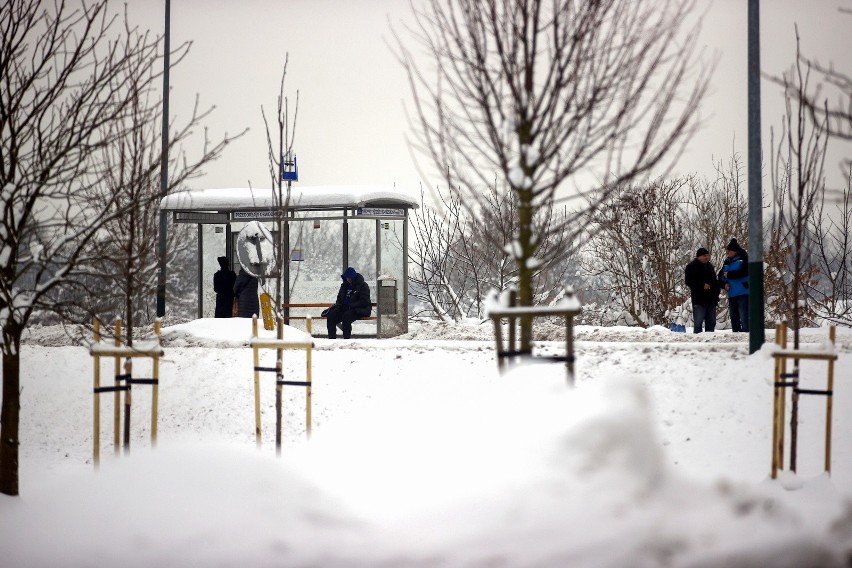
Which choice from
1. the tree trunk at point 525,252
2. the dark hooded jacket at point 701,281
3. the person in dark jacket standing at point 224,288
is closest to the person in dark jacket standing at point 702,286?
the dark hooded jacket at point 701,281

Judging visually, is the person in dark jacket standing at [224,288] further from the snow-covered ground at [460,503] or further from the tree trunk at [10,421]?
the snow-covered ground at [460,503]

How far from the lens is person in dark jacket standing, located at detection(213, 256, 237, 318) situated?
63.8ft

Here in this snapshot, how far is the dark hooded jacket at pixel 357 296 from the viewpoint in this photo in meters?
18.6

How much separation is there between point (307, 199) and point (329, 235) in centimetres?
82

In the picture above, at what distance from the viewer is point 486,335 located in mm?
18547

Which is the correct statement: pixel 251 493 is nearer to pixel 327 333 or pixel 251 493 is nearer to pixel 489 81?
pixel 489 81

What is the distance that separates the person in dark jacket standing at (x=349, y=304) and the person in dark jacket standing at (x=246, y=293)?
153 cm

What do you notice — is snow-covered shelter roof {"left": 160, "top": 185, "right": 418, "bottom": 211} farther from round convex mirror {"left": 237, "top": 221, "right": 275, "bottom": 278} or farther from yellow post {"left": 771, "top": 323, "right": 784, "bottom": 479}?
yellow post {"left": 771, "top": 323, "right": 784, "bottom": 479}

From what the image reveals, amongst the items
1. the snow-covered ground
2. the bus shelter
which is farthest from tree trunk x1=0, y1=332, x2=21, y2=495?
the bus shelter

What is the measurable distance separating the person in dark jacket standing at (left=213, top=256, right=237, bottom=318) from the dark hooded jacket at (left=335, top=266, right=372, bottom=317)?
2376 mm

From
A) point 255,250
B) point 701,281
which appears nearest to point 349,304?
point 255,250

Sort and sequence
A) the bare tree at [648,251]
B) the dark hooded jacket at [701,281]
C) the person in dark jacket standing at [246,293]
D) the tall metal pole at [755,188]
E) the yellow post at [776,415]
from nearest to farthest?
the yellow post at [776,415] → the tall metal pole at [755,188] → the dark hooded jacket at [701,281] → the person in dark jacket standing at [246,293] → the bare tree at [648,251]

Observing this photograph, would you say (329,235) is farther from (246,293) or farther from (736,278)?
(736,278)

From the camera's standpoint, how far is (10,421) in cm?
840
